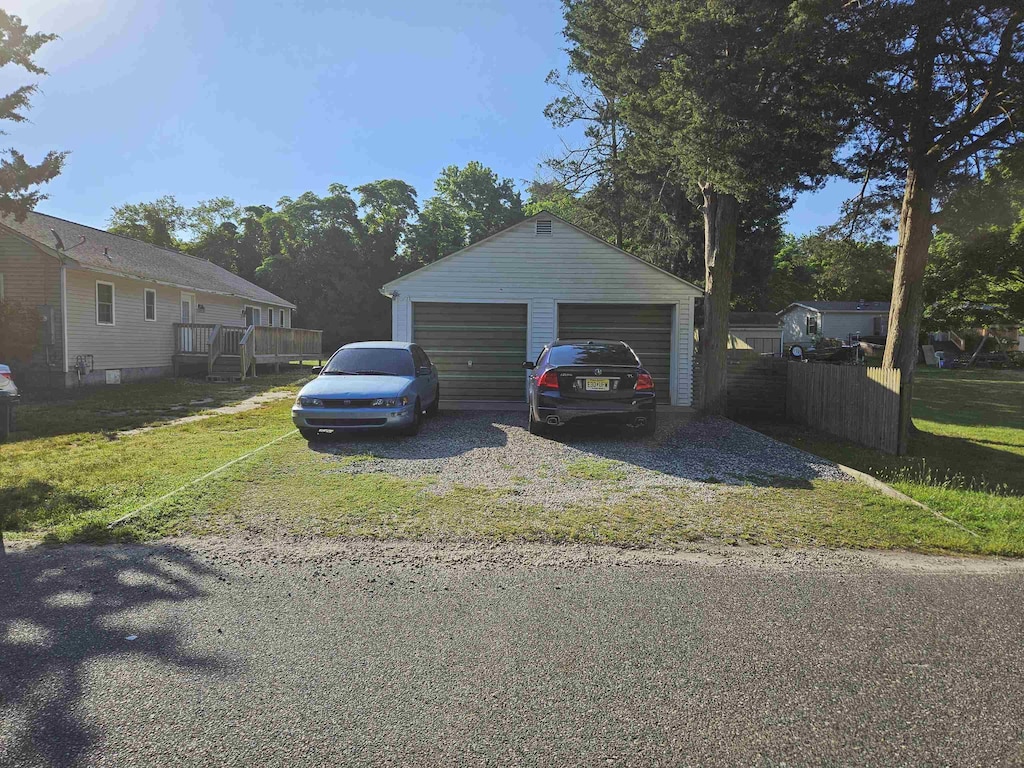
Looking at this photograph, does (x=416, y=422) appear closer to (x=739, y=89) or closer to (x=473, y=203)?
(x=739, y=89)

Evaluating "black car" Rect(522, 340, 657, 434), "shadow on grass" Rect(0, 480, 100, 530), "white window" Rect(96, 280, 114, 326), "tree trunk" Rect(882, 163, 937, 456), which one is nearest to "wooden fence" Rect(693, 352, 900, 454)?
"tree trunk" Rect(882, 163, 937, 456)

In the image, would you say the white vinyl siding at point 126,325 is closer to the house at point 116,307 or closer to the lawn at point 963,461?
the house at point 116,307

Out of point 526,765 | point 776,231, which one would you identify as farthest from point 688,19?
point 776,231

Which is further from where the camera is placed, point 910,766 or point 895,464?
point 895,464

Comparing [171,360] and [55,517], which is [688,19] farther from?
[171,360]

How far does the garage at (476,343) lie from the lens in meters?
13.7

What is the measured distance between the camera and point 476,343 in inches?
541

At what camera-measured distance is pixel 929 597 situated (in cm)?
380

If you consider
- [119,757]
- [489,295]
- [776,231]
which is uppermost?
[776,231]

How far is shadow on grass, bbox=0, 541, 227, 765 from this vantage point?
95.5 inches

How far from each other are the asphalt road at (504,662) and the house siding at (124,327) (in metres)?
15.0

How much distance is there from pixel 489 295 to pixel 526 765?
11.8 meters

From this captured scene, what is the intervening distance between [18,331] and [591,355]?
14.7m

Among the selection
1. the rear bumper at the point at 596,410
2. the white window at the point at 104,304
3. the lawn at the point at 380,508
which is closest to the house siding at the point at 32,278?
the white window at the point at 104,304
